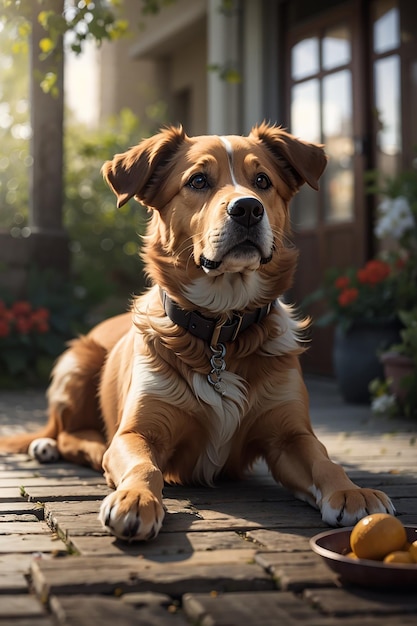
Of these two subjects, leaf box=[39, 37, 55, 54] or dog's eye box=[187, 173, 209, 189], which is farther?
leaf box=[39, 37, 55, 54]

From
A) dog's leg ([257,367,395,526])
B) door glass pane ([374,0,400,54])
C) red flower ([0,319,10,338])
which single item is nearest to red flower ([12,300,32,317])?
red flower ([0,319,10,338])

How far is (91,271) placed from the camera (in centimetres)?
866

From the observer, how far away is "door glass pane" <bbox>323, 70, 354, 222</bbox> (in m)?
7.84

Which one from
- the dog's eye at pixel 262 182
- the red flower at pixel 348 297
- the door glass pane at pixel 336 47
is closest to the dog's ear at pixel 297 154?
the dog's eye at pixel 262 182

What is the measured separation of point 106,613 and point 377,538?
0.74 metres

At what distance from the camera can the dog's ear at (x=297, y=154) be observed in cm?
363

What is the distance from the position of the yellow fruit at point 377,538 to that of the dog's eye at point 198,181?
1.53 metres

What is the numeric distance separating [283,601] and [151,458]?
1097mm

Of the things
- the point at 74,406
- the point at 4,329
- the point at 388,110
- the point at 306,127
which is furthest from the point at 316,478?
the point at 306,127

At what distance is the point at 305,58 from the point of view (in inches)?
330

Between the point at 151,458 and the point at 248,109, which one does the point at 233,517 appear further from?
the point at 248,109

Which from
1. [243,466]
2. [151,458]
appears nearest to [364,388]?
[243,466]

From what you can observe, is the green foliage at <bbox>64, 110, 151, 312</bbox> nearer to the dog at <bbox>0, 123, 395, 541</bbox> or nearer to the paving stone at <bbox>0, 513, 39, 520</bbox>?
the dog at <bbox>0, 123, 395, 541</bbox>

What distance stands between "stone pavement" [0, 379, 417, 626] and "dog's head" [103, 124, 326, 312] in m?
0.82
